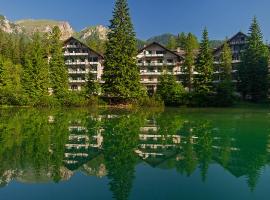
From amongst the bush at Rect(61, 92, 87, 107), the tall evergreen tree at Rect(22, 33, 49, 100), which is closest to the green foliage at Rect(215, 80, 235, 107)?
the bush at Rect(61, 92, 87, 107)

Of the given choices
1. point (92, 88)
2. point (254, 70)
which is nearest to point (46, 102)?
point (92, 88)

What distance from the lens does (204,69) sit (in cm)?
6016

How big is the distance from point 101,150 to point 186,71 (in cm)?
5152

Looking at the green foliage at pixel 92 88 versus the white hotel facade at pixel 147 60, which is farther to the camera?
the white hotel facade at pixel 147 60

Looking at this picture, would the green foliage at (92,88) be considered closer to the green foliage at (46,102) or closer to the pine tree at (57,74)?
the pine tree at (57,74)

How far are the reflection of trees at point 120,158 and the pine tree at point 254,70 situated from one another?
4317 centimetres

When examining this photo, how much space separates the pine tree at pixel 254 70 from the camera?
62656 millimetres

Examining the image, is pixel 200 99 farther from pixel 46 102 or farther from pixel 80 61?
pixel 80 61

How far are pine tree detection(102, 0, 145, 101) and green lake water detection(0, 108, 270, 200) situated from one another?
3549 cm

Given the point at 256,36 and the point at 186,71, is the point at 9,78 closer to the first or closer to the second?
the point at 186,71

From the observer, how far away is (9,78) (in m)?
64.4

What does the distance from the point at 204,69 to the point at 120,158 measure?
46.8m

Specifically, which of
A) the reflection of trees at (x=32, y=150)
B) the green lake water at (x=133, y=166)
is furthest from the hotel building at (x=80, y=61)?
the green lake water at (x=133, y=166)

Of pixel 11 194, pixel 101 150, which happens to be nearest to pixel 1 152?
pixel 101 150
